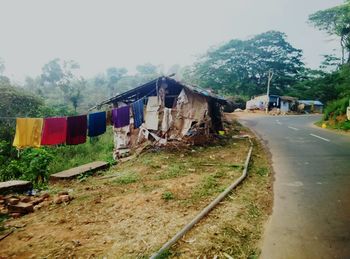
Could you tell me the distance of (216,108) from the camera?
18.8 meters

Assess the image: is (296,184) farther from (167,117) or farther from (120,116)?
(167,117)

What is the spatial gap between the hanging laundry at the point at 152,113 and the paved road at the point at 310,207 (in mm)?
6262

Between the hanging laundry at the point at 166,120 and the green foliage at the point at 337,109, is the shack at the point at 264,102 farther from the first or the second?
the hanging laundry at the point at 166,120

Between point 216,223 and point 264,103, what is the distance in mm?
43999

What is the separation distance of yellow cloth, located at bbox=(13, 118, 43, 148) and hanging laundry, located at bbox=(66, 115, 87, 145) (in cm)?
98

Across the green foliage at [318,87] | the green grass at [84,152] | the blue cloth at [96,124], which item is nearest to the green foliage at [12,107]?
the green grass at [84,152]

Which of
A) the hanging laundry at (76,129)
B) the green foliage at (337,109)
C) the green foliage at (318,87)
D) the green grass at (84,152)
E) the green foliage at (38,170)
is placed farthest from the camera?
the green foliage at (318,87)

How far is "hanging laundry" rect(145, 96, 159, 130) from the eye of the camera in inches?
557

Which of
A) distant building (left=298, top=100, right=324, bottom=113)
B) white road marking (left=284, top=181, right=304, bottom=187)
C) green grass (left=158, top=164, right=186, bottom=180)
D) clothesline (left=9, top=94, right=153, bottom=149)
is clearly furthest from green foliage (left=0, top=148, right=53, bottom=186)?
distant building (left=298, top=100, right=324, bottom=113)

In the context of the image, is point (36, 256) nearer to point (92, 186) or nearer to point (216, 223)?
point (216, 223)

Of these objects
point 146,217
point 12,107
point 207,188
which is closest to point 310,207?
point 207,188

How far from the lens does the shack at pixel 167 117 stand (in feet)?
46.0

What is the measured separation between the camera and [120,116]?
38.2 feet

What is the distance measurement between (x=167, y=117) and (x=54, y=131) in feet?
20.0
